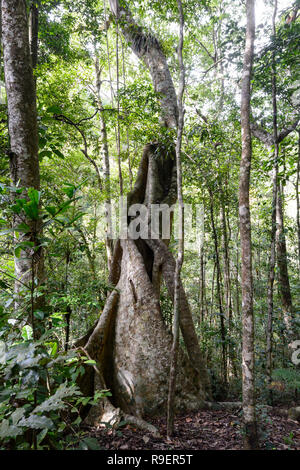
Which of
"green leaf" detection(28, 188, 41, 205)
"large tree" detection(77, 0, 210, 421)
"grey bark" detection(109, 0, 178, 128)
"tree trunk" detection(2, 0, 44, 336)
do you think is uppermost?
"grey bark" detection(109, 0, 178, 128)

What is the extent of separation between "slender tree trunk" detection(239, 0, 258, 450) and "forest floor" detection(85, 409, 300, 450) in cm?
40

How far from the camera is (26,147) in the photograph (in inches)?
94.5

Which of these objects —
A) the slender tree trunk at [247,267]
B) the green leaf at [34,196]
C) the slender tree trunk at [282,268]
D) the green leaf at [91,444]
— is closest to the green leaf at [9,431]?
the green leaf at [91,444]

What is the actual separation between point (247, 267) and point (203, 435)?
2.07 meters

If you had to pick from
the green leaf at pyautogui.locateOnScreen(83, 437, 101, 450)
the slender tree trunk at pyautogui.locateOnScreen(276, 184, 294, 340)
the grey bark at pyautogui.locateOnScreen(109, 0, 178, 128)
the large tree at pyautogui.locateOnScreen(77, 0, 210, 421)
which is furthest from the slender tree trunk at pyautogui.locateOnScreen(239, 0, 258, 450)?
the slender tree trunk at pyautogui.locateOnScreen(276, 184, 294, 340)

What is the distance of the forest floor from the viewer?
2.80 m

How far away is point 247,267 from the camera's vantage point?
9.04 feet

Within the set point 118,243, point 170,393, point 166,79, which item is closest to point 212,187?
point 118,243

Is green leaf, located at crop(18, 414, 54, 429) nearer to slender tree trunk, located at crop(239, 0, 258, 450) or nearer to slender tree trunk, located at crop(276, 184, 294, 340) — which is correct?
slender tree trunk, located at crop(239, 0, 258, 450)

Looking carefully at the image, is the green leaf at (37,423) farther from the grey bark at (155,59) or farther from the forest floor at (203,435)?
the grey bark at (155,59)

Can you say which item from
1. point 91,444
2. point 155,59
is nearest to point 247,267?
point 91,444

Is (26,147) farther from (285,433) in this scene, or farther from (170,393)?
(285,433)

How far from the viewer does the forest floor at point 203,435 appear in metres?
2.80

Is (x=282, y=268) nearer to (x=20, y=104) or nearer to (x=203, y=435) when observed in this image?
(x=203, y=435)
